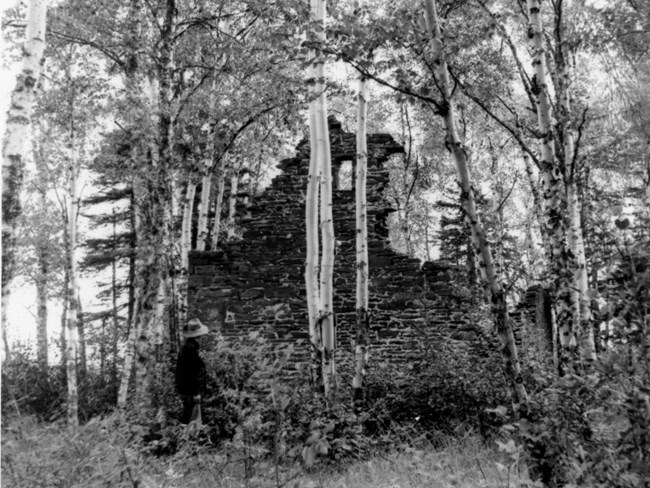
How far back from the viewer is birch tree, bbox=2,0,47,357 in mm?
4523

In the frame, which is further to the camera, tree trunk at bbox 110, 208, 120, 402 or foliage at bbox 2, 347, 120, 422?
tree trunk at bbox 110, 208, 120, 402

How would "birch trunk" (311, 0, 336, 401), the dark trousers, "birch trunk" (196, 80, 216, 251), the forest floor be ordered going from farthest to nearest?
Answer: "birch trunk" (196, 80, 216, 251) < "birch trunk" (311, 0, 336, 401) < the dark trousers < the forest floor

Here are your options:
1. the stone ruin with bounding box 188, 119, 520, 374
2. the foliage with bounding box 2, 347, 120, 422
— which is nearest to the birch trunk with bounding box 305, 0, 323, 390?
the stone ruin with bounding box 188, 119, 520, 374

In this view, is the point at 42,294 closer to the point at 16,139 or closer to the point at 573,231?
the point at 16,139

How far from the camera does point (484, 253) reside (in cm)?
376

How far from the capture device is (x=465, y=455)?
510cm

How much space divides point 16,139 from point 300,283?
7062 mm

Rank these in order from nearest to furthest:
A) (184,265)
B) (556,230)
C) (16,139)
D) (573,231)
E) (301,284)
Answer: (556,230) → (16,139) → (573,231) → (301,284) → (184,265)

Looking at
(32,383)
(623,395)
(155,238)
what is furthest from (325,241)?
(32,383)

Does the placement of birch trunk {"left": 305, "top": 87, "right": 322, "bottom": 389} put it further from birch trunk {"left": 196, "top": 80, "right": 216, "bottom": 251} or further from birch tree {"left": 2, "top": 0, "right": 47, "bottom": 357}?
birch trunk {"left": 196, "top": 80, "right": 216, "bottom": 251}

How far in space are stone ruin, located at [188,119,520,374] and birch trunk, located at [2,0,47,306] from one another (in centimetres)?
639

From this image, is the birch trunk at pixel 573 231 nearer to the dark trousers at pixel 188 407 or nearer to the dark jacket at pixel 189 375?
the dark jacket at pixel 189 375

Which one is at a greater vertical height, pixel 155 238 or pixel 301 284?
pixel 155 238

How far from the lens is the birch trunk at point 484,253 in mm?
3557
